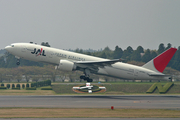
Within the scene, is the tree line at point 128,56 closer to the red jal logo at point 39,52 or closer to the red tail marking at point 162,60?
the red tail marking at point 162,60

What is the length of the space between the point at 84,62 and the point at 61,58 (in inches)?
202

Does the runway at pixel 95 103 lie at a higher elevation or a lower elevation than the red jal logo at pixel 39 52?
lower

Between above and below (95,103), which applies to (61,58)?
above

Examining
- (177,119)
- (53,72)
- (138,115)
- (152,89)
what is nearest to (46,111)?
(138,115)

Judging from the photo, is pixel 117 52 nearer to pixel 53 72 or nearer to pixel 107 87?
pixel 53 72

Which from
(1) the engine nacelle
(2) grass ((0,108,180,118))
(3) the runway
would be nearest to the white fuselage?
(1) the engine nacelle

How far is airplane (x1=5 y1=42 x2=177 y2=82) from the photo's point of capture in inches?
2219

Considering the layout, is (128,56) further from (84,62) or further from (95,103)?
(95,103)

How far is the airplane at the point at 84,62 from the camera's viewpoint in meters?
56.4

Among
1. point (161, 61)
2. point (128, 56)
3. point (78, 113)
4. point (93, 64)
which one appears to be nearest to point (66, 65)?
point (93, 64)

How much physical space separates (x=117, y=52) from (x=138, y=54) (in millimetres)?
14214

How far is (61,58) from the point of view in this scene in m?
57.9

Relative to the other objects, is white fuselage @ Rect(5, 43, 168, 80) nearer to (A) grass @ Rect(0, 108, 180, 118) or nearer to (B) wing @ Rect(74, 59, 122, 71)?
(B) wing @ Rect(74, 59, 122, 71)

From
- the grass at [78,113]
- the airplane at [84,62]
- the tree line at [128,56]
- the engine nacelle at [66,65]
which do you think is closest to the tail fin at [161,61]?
the airplane at [84,62]
